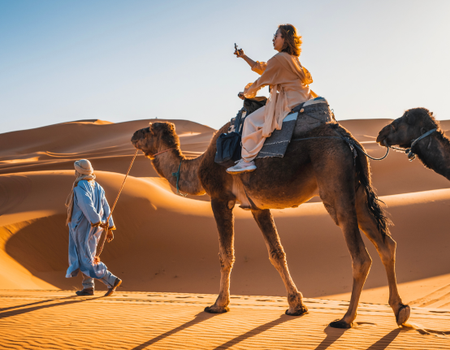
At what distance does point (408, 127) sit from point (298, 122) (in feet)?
4.10

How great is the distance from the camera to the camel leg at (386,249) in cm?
487

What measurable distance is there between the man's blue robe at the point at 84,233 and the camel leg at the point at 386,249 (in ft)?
13.9

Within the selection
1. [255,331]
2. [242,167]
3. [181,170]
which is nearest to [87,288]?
[181,170]

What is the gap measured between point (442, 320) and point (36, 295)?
6.13 meters

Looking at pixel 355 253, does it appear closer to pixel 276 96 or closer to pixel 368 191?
pixel 368 191

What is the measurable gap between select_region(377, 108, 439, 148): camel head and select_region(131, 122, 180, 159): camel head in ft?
11.1

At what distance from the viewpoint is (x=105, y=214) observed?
25.8ft

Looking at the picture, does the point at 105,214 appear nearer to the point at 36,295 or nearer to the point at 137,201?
the point at 36,295

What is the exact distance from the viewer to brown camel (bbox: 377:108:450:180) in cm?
466

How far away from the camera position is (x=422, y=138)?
478 centimetres

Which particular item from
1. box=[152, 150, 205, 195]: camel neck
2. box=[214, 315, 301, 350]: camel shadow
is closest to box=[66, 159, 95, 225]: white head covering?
box=[152, 150, 205, 195]: camel neck

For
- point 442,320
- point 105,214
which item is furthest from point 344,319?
point 105,214

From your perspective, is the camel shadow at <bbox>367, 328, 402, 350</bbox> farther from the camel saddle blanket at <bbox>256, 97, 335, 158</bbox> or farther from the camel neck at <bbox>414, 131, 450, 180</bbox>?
the camel saddle blanket at <bbox>256, 97, 335, 158</bbox>

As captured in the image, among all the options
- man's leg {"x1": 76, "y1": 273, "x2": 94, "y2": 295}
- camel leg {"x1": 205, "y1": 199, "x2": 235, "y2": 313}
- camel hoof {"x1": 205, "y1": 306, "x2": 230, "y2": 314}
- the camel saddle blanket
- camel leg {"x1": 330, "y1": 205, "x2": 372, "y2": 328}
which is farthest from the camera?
man's leg {"x1": 76, "y1": 273, "x2": 94, "y2": 295}
